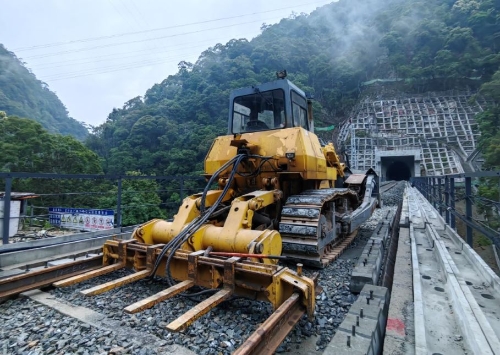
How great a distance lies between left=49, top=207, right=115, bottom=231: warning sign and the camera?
559 cm

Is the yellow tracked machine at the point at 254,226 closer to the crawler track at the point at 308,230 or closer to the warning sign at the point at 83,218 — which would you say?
the crawler track at the point at 308,230

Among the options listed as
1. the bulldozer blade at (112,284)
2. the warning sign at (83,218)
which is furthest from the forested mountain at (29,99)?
the bulldozer blade at (112,284)

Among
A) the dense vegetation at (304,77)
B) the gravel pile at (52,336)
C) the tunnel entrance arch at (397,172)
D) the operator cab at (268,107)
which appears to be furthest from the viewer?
the tunnel entrance arch at (397,172)

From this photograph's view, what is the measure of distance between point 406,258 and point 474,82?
176 ft

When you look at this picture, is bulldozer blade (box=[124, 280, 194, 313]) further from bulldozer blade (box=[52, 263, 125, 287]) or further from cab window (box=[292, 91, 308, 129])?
cab window (box=[292, 91, 308, 129])

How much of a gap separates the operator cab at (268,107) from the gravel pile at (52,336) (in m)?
3.48

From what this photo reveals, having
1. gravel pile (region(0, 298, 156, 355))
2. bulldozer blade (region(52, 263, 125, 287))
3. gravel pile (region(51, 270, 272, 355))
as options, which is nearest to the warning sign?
gravel pile (region(51, 270, 272, 355))

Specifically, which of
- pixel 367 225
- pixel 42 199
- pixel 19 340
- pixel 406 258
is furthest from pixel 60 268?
pixel 42 199

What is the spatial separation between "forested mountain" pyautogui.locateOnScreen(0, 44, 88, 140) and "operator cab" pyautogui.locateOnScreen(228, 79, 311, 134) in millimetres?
73497

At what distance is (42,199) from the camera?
19.4m

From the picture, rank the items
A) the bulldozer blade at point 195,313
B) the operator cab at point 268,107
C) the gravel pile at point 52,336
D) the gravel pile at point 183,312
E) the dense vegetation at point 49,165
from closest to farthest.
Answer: the bulldozer blade at point 195,313, the gravel pile at point 52,336, the gravel pile at point 183,312, the operator cab at point 268,107, the dense vegetation at point 49,165

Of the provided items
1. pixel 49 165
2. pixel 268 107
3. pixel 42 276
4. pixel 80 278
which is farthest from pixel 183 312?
pixel 49 165

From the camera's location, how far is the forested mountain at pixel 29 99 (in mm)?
64219

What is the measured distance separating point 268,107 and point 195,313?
11.6 feet
